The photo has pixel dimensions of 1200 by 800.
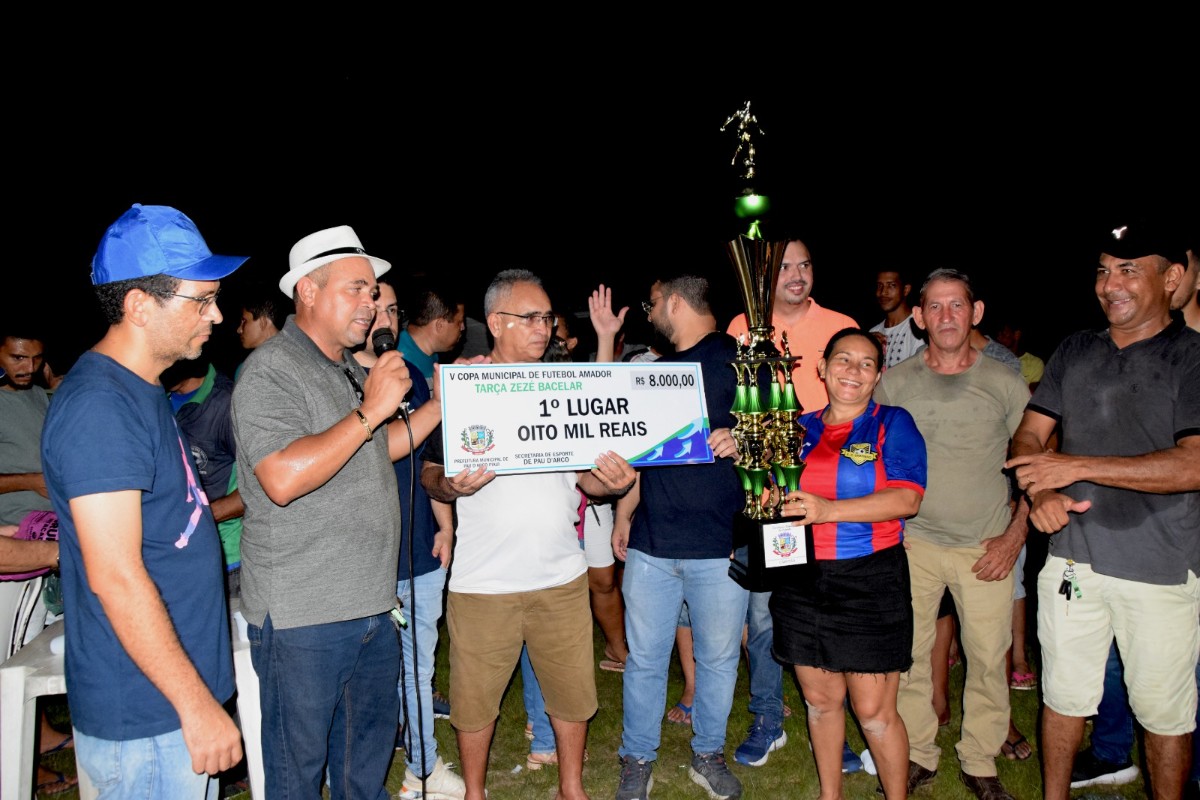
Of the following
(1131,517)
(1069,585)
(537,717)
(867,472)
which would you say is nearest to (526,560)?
(537,717)

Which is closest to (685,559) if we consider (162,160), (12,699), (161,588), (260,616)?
(260,616)

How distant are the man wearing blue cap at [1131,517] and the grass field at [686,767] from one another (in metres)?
0.58

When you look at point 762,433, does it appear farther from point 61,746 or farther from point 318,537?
point 61,746

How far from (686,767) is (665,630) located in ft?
3.07

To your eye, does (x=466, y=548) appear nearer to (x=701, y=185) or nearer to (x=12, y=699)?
(x=12, y=699)

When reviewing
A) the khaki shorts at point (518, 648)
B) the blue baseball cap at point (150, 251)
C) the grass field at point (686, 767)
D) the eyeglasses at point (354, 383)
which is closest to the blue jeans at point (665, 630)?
the khaki shorts at point (518, 648)

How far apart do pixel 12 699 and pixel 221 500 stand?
1.08 metres

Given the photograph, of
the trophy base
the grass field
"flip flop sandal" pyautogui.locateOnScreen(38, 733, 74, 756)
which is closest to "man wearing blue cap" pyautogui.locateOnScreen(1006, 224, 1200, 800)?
the grass field

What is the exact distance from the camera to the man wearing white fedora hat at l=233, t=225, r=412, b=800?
2.41 meters

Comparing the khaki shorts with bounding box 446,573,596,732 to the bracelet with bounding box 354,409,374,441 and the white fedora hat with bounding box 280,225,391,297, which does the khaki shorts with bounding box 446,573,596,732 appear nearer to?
the bracelet with bounding box 354,409,374,441

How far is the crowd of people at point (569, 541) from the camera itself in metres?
2.01

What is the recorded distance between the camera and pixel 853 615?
3.04 m

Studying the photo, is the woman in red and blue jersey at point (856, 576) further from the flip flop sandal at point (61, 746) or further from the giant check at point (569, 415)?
the flip flop sandal at point (61, 746)

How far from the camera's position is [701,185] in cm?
1216
